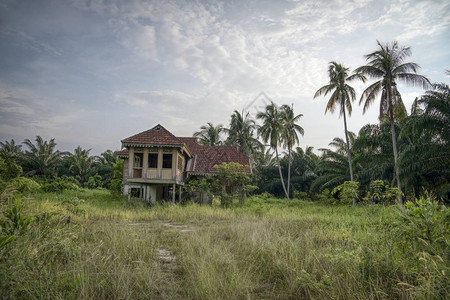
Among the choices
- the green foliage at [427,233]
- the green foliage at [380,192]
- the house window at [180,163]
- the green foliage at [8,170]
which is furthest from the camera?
the house window at [180,163]

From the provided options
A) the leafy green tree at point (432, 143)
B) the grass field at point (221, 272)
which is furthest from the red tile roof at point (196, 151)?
the grass field at point (221, 272)

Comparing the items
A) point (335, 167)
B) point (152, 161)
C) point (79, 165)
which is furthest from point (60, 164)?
point (335, 167)

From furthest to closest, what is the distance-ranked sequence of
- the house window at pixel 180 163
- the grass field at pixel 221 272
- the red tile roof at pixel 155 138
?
1. the house window at pixel 180 163
2. the red tile roof at pixel 155 138
3. the grass field at pixel 221 272

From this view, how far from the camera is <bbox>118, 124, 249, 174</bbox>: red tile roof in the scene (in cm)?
1739

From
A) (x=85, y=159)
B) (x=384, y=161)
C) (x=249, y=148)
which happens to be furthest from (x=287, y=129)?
(x=85, y=159)

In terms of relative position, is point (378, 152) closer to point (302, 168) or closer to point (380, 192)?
point (302, 168)

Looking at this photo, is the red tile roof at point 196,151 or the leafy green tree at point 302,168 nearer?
the red tile roof at point 196,151

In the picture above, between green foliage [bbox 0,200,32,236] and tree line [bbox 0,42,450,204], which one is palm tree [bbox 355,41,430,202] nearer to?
tree line [bbox 0,42,450,204]

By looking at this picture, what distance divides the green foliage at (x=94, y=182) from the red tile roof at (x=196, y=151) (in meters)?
13.4

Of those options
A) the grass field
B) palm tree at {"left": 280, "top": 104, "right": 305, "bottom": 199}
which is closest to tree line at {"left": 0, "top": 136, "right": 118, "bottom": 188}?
palm tree at {"left": 280, "top": 104, "right": 305, "bottom": 199}

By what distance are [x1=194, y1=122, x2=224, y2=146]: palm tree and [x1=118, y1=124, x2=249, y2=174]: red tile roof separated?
33.1 ft

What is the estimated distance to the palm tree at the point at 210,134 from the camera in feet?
112

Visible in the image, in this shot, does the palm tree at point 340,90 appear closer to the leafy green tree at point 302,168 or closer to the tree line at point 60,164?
the leafy green tree at point 302,168

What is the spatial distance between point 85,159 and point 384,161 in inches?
1306
